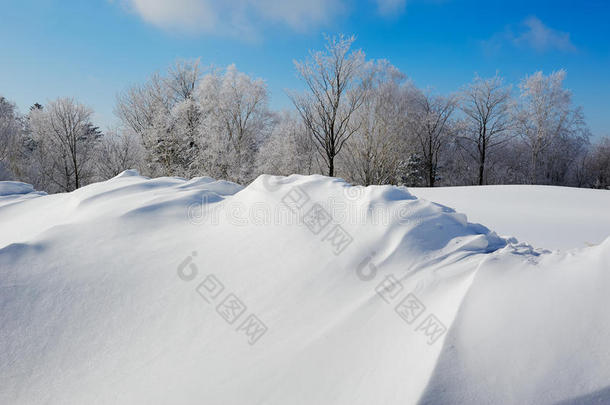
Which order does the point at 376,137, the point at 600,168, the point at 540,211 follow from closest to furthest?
the point at 540,211 → the point at 376,137 → the point at 600,168

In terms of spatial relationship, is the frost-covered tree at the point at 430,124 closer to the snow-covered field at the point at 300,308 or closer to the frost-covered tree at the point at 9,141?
the snow-covered field at the point at 300,308

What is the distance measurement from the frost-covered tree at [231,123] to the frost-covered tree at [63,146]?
22.3 ft

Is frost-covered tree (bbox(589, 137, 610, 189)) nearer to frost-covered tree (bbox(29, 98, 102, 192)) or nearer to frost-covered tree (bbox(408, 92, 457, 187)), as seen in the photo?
frost-covered tree (bbox(408, 92, 457, 187))

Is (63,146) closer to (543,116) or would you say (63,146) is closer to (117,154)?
(117,154)

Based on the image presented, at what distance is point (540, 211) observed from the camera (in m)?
3.77

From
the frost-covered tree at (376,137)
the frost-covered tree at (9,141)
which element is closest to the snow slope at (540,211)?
the frost-covered tree at (376,137)

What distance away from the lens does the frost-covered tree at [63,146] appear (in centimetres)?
1738

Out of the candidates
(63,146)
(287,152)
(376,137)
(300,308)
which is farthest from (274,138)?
(300,308)

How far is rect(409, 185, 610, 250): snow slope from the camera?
285cm

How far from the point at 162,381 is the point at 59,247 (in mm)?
1336

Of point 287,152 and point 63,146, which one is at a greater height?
point 63,146

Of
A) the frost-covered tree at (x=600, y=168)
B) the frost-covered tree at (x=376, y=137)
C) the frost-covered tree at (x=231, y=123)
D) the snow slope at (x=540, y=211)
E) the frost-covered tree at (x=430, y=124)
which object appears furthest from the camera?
the frost-covered tree at (x=600, y=168)

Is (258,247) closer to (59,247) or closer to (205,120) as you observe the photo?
(59,247)

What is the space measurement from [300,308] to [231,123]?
17530 millimetres
